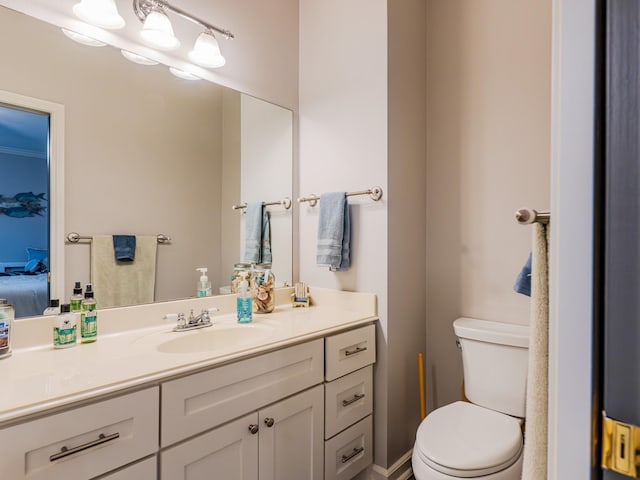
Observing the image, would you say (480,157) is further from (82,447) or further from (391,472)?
(82,447)

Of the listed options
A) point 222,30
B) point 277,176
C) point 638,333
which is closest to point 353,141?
point 277,176

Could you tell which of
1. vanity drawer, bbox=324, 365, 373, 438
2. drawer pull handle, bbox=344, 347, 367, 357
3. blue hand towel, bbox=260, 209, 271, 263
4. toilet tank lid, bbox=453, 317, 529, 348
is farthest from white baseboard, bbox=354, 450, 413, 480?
blue hand towel, bbox=260, 209, 271, 263

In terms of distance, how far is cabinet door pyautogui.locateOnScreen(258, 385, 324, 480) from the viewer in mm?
1239

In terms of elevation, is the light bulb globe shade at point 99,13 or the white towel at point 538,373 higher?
the light bulb globe shade at point 99,13

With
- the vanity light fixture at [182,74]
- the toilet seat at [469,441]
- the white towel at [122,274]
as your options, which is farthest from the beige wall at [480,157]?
the white towel at [122,274]

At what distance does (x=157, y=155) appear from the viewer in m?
1.59

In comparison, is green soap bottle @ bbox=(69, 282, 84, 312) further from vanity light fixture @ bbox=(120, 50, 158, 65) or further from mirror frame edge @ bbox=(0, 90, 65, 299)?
vanity light fixture @ bbox=(120, 50, 158, 65)

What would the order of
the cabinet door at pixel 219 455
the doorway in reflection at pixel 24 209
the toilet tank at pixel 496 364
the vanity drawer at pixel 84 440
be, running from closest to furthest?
the vanity drawer at pixel 84 440 < the cabinet door at pixel 219 455 < the doorway in reflection at pixel 24 209 < the toilet tank at pixel 496 364

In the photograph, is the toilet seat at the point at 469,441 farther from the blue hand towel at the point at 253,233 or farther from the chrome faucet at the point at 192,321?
the blue hand towel at the point at 253,233

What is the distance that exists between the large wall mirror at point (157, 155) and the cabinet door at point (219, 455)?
68 cm

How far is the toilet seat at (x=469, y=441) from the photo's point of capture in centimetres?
122

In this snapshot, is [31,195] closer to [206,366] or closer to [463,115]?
[206,366]

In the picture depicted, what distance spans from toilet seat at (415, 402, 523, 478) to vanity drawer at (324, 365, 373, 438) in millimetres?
299

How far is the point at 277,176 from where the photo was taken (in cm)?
207
